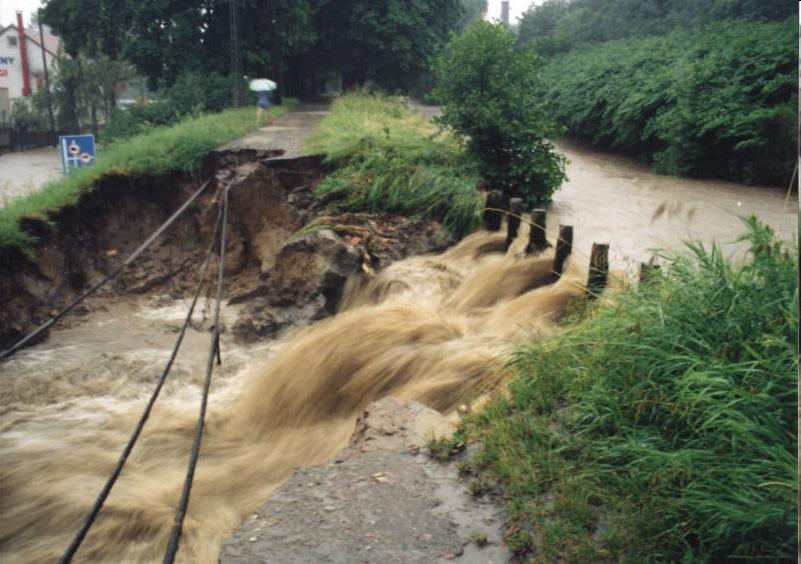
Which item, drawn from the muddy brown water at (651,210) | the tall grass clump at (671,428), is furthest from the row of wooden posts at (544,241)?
the tall grass clump at (671,428)

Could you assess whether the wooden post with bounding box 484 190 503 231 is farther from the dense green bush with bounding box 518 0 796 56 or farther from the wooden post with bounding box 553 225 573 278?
the dense green bush with bounding box 518 0 796 56

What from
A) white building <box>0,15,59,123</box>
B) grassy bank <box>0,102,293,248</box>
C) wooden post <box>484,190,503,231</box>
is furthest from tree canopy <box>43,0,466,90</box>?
white building <box>0,15,59,123</box>

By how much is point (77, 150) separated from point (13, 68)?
1212 inches

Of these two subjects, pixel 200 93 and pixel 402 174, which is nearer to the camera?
pixel 402 174

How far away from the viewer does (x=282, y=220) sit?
10766 millimetres

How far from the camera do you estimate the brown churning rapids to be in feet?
15.1

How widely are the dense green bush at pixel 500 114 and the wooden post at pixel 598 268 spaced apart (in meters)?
4.27

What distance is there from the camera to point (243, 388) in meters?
7.07

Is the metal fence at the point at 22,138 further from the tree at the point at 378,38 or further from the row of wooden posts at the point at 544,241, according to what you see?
the row of wooden posts at the point at 544,241

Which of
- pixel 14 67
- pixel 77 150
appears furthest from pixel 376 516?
pixel 14 67

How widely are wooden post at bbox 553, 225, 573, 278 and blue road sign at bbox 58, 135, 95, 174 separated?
10.3m

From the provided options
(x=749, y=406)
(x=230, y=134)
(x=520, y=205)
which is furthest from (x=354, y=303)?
(x=230, y=134)

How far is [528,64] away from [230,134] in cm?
584

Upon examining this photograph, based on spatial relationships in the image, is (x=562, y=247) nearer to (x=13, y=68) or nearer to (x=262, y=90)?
(x=262, y=90)
